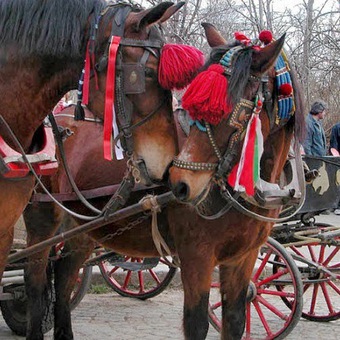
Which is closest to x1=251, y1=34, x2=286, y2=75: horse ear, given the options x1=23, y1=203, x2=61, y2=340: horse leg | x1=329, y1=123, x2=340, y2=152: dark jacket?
x1=23, y1=203, x2=61, y2=340: horse leg

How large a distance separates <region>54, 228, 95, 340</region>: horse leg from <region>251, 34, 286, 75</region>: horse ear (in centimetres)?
234

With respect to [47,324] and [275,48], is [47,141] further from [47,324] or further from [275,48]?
[47,324]

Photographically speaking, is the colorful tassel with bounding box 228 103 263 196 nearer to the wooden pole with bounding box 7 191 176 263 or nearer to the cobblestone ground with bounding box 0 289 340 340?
the wooden pole with bounding box 7 191 176 263

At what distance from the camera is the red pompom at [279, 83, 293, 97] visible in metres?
3.52

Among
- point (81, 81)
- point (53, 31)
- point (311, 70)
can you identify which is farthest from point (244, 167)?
point (311, 70)

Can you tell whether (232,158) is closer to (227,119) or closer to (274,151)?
(227,119)

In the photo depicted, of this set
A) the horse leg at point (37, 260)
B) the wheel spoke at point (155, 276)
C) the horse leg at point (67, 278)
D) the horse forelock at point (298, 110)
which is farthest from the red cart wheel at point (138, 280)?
the horse forelock at point (298, 110)

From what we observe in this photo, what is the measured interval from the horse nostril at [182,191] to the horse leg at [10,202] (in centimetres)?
67

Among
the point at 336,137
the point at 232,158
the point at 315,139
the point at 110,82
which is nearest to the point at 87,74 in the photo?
the point at 110,82

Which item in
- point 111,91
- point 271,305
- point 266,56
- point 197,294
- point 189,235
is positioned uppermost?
point 266,56

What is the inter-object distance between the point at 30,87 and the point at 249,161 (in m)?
1.10

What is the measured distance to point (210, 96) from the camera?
316 centimetres

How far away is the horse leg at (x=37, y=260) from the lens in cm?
482

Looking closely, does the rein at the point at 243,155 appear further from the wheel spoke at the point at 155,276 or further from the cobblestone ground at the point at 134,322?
the wheel spoke at the point at 155,276
